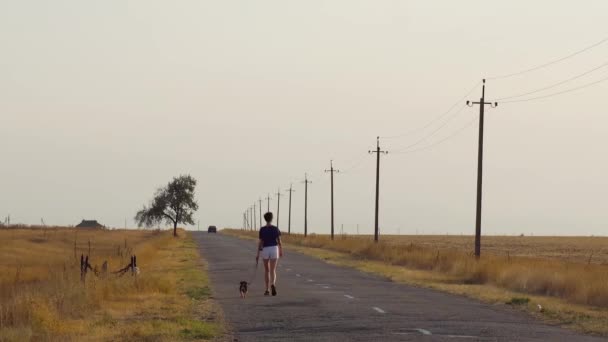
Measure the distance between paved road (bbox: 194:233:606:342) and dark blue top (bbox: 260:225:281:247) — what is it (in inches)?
56.5

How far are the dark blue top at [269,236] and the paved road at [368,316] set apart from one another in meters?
1.44

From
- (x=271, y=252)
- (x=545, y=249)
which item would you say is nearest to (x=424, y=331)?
(x=271, y=252)

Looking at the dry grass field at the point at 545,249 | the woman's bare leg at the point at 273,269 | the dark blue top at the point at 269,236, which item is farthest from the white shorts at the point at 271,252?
the dry grass field at the point at 545,249

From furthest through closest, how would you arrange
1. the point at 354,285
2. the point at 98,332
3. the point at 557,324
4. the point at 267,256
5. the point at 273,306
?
the point at 354,285
the point at 267,256
the point at 273,306
the point at 557,324
the point at 98,332

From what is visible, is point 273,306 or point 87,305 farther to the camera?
point 273,306

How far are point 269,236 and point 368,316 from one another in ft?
17.0

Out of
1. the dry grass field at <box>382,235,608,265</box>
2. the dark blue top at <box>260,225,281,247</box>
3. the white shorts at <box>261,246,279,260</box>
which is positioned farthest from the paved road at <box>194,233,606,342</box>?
the dry grass field at <box>382,235,608,265</box>

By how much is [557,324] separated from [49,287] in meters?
12.6

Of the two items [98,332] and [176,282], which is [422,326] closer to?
[98,332]

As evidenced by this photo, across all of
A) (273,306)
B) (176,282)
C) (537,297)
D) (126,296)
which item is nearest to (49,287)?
(126,296)

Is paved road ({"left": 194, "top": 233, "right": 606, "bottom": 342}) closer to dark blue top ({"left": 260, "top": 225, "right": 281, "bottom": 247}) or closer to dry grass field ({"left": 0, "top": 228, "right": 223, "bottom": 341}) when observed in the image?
dry grass field ({"left": 0, "top": 228, "right": 223, "bottom": 341})

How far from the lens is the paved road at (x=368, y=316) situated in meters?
18.4

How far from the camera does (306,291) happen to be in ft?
102

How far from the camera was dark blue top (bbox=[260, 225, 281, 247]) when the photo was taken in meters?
26.7
